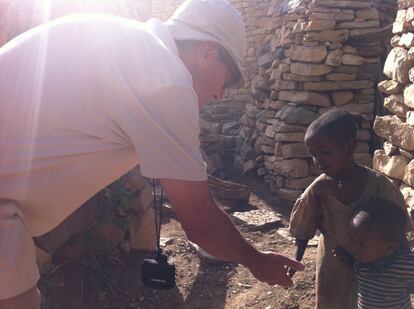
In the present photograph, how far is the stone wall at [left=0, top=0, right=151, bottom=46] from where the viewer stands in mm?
3633

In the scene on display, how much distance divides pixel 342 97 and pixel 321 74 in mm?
357

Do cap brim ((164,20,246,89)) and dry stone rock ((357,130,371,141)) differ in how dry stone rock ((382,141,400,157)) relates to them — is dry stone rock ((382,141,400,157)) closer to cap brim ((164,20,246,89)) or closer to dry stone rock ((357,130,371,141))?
cap brim ((164,20,246,89))

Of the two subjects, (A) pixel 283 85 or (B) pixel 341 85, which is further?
(A) pixel 283 85

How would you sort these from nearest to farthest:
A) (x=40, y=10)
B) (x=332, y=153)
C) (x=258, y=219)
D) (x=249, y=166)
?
(x=332, y=153), (x=40, y=10), (x=258, y=219), (x=249, y=166)

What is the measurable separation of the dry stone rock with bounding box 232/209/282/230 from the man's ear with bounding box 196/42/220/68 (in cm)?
323

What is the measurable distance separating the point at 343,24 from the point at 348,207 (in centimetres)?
366

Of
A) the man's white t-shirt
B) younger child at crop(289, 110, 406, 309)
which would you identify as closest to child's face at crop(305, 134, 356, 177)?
younger child at crop(289, 110, 406, 309)

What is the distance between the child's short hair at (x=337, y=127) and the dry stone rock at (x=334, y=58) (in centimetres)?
326

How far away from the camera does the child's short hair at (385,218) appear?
6.64ft

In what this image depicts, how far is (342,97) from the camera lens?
559 cm

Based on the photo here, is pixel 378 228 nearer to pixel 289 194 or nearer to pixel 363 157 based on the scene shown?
pixel 289 194

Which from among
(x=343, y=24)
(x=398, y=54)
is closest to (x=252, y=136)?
(x=343, y=24)

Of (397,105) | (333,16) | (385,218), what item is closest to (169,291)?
(385,218)

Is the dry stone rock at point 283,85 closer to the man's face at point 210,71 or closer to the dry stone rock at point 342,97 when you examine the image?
the dry stone rock at point 342,97
